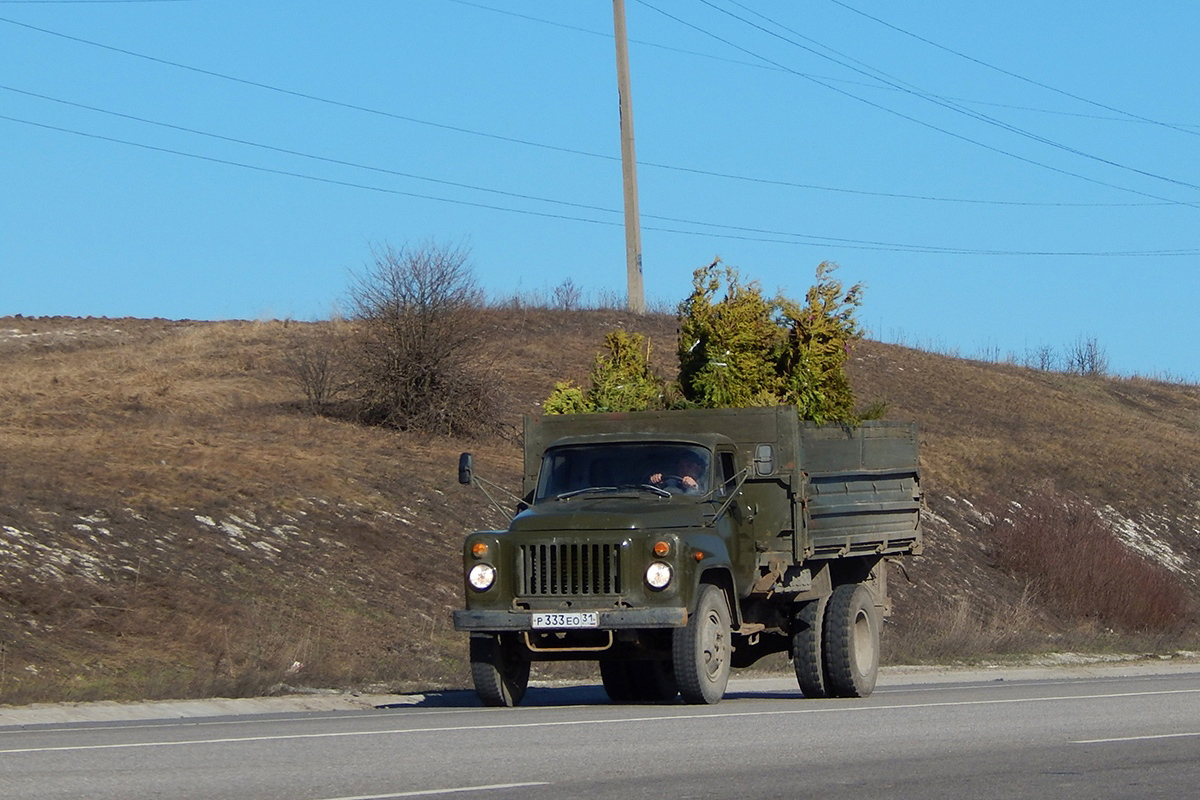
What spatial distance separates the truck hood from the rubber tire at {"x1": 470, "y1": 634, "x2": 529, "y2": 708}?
3.59 ft

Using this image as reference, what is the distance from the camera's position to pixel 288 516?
974 inches

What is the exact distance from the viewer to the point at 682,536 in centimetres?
1398

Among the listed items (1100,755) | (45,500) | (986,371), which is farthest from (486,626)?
(986,371)

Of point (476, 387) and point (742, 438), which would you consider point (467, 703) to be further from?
point (476, 387)

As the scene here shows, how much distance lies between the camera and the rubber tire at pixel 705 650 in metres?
13.8

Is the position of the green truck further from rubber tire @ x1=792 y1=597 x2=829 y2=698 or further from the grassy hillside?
the grassy hillside

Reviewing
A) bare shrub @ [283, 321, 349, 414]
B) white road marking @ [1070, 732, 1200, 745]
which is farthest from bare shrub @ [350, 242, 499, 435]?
white road marking @ [1070, 732, 1200, 745]

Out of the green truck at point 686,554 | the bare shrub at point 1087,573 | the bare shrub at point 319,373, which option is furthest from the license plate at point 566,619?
the bare shrub at point 1087,573

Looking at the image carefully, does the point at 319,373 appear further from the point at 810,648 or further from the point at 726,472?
the point at 726,472

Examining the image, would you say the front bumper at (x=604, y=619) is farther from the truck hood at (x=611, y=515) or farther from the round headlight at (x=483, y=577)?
the truck hood at (x=611, y=515)

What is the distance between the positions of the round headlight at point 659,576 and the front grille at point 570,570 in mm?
287

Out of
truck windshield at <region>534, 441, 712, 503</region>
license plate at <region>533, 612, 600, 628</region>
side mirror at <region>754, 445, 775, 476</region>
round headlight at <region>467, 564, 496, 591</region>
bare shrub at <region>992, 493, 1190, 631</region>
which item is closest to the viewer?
license plate at <region>533, 612, 600, 628</region>

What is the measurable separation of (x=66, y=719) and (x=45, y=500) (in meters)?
8.37

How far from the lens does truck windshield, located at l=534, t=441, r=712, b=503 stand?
1484 cm
